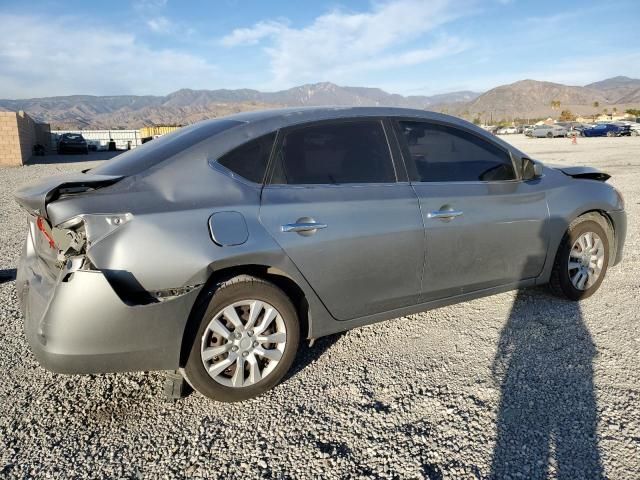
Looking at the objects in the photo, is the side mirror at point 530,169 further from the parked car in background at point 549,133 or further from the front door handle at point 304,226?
the parked car in background at point 549,133

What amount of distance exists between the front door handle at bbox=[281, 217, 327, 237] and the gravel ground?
98cm

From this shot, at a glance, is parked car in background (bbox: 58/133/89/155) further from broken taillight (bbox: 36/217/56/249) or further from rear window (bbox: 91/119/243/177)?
broken taillight (bbox: 36/217/56/249)

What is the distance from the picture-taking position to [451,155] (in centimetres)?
364

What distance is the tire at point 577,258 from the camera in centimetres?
413

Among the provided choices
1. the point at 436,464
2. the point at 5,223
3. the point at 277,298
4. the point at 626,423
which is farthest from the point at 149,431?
the point at 5,223

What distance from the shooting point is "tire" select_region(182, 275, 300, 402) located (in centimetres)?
270

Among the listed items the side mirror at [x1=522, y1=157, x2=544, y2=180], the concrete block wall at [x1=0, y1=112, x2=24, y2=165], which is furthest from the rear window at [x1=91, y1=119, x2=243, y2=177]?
the concrete block wall at [x1=0, y1=112, x2=24, y2=165]

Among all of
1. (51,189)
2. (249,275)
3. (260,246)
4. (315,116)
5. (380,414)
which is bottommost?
(380,414)

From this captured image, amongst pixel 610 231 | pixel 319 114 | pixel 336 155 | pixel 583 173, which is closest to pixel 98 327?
pixel 336 155

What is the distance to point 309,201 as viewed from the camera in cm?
293

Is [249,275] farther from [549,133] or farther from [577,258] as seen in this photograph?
[549,133]

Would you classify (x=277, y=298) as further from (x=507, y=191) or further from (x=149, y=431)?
(x=507, y=191)

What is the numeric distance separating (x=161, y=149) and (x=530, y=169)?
2788 mm

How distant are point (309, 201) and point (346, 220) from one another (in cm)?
27
